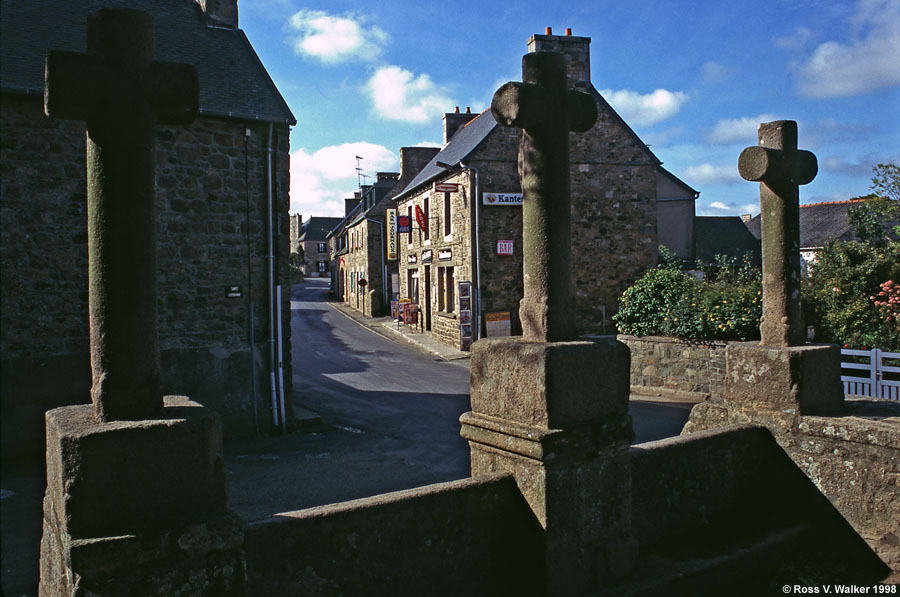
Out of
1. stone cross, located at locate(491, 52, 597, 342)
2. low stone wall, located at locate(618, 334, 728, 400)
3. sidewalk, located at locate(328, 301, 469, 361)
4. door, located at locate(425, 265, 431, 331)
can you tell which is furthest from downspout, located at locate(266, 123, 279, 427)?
door, located at locate(425, 265, 431, 331)

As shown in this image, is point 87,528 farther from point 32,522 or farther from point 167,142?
point 167,142

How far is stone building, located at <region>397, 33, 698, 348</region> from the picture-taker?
21.0 metres

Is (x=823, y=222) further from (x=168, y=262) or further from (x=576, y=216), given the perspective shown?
(x=168, y=262)

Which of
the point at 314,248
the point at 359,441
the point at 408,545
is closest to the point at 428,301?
the point at 359,441

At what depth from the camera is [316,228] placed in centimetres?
8194

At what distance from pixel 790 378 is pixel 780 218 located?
116cm

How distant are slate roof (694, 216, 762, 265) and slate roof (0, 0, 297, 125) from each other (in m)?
21.1

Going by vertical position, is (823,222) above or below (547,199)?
above

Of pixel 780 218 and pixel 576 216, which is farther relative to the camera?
pixel 576 216

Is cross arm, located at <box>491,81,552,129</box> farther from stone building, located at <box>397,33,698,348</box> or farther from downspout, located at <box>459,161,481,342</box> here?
downspout, located at <box>459,161,481,342</box>

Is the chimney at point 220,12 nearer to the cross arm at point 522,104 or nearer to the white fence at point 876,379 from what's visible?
the cross arm at point 522,104

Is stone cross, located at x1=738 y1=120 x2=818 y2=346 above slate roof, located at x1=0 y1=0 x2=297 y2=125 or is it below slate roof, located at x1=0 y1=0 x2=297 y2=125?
below

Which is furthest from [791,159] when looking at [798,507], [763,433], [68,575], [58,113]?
[68,575]

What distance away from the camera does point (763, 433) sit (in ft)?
15.1
